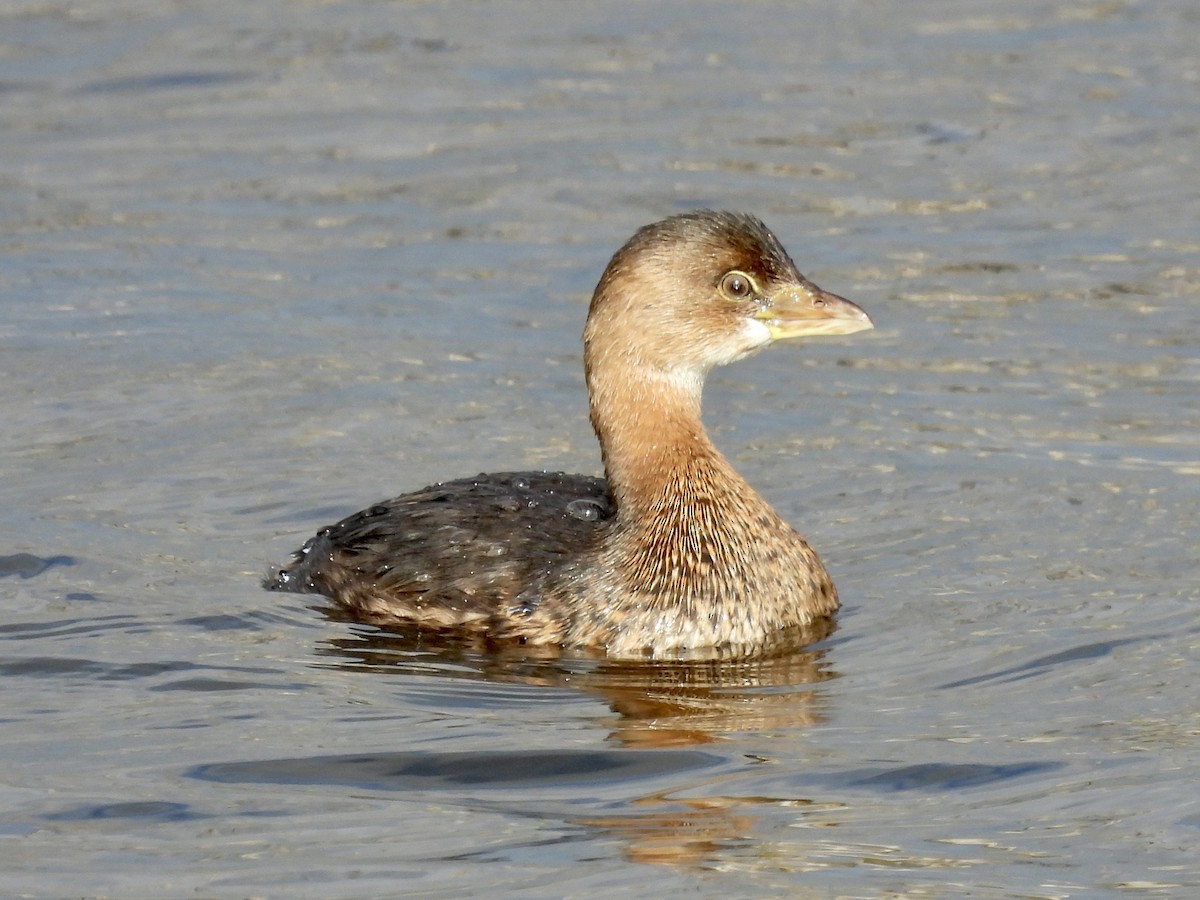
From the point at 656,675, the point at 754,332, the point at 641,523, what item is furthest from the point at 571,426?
the point at 656,675

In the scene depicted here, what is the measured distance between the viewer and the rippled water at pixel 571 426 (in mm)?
6059

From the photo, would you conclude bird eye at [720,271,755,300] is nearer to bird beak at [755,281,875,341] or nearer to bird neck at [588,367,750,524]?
bird beak at [755,281,875,341]

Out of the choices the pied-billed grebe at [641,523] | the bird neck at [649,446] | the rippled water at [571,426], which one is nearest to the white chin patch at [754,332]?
the pied-billed grebe at [641,523]

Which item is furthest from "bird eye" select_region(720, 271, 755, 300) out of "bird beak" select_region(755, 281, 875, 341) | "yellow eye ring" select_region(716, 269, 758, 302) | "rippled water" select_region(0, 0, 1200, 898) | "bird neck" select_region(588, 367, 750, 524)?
"rippled water" select_region(0, 0, 1200, 898)

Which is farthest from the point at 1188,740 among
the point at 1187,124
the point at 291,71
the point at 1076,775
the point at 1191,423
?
the point at 291,71

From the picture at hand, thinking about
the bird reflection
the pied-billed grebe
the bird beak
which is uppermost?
the bird beak

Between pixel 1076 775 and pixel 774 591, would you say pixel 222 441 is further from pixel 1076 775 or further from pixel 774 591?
pixel 1076 775

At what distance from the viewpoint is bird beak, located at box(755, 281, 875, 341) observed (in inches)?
323

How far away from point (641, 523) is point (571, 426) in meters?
2.42

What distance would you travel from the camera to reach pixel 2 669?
24.2 feet

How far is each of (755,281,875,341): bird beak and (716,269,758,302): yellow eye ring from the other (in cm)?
10

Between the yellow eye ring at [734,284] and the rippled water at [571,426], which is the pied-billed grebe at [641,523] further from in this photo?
the rippled water at [571,426]

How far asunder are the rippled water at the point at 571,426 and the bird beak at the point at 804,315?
0.96 m

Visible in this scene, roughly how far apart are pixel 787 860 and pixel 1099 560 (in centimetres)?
311
